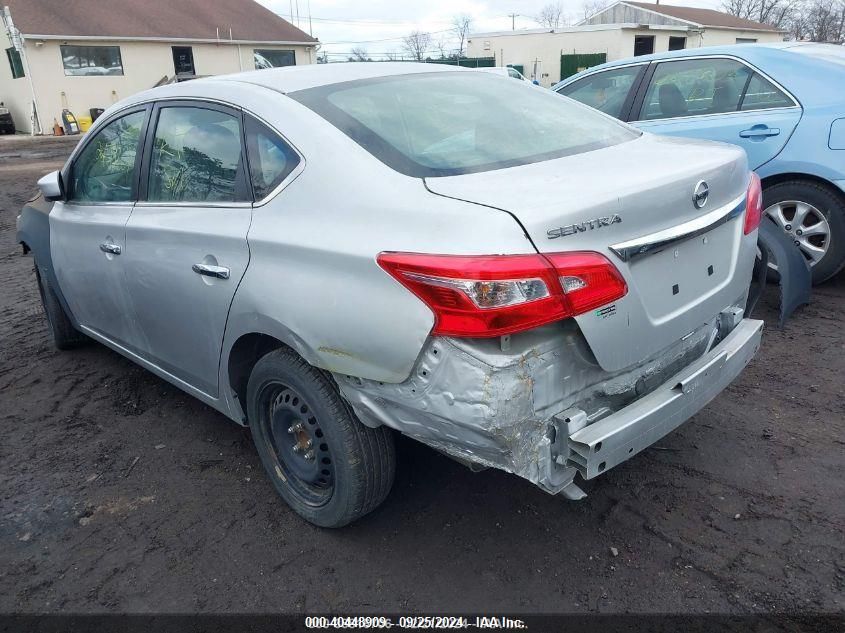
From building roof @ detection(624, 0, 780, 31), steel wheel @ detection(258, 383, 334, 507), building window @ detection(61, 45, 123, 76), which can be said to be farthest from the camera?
building roof @ detection(624, 0, 780, 31)

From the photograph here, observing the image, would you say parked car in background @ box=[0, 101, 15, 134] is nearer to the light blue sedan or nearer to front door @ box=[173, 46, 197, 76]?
front door @ box=[173, 46, 197, 76]

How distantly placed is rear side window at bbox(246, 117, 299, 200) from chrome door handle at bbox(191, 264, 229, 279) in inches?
12.4

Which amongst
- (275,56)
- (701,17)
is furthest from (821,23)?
(275,56)

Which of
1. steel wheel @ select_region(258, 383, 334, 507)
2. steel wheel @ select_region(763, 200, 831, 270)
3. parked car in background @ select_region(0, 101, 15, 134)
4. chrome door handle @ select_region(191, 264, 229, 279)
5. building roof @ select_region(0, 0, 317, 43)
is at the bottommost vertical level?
parked car in background @ select_region(0, 101, 15, 134)

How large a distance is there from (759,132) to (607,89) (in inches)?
58.3

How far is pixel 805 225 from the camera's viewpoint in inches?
187

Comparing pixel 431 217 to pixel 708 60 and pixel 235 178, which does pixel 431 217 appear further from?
pixel 708 60

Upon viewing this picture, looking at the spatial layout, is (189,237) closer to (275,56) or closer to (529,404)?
(529,404)

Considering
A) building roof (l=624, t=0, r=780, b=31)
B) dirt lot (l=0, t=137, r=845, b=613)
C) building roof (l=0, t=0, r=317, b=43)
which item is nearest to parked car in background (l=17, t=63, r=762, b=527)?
dirt lot (l=0, t=137, r=845, b=613)

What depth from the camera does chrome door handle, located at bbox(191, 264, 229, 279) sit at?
2.67 metres

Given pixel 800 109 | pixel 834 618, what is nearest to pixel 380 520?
pixel 834 618

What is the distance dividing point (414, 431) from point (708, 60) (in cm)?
449

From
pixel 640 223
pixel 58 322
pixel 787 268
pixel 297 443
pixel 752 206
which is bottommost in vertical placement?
pixel 58 322

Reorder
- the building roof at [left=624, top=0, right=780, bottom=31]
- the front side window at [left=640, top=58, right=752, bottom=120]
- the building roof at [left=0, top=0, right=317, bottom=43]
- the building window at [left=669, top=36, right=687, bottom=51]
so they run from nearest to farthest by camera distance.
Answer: the front side window at [left=640, top=58, right=752, bottom=120] → the building roof at [left=0, top=0, right=317, bottom=43] → the building window at [left=669, top=36, right=687, bottom=51] → the building roof at [left=624, top=0, right=780, bottom=31]
